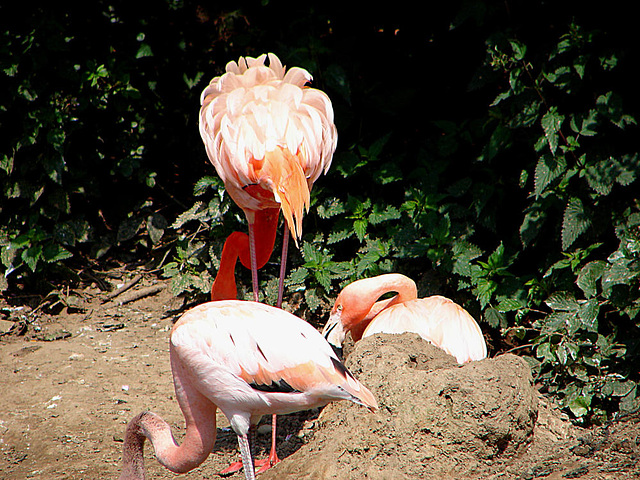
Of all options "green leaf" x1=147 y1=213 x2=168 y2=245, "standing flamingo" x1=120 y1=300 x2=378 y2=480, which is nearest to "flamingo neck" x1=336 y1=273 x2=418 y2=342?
"standing flamingo" x1=120 y1=300 x2=378 y2=480

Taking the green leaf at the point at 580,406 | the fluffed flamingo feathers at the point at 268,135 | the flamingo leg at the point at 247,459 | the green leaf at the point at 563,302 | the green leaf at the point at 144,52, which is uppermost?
the green leaf at the point at 144,52

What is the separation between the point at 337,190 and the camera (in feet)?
15.9

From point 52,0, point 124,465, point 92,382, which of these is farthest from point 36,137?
point 124,465

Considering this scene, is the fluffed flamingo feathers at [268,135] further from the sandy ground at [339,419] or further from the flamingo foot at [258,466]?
the flamingo foot at [258,466]

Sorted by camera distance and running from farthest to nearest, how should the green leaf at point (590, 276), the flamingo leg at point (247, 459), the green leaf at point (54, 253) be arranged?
the green leaf at point (54, 253) → the green leaf at point (590, 276) → the flamingo leg at point (247, 459)

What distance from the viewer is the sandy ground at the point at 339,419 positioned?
2.51 meters

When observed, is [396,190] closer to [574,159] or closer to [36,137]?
[574,159]

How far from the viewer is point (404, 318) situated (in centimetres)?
349

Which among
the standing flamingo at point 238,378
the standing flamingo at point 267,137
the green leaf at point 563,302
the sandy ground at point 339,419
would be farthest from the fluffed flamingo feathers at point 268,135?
the green leaf at point 563,302

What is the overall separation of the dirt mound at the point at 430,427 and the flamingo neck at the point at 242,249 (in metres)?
1.13

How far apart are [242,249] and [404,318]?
1.02m

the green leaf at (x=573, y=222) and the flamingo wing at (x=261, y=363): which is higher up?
the green leaf at (x=573, y=222)

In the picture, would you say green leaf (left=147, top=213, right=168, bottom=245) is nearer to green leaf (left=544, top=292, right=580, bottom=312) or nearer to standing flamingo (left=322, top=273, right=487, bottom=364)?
standing flamingo (left=322, top=273, right=487, bottom=364)

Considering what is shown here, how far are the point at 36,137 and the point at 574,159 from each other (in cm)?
370
